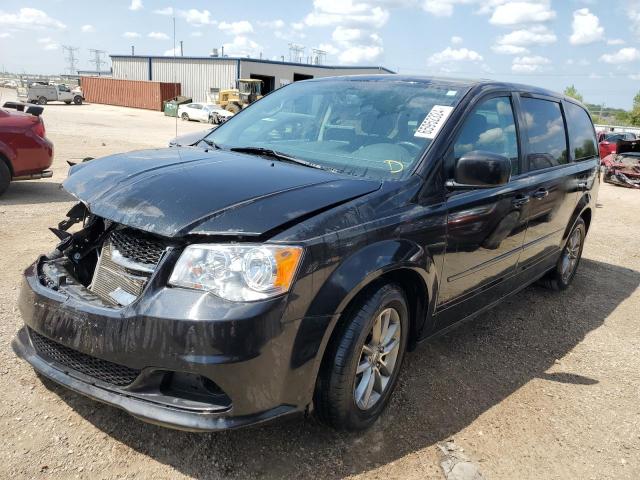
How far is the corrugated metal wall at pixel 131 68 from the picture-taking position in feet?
189

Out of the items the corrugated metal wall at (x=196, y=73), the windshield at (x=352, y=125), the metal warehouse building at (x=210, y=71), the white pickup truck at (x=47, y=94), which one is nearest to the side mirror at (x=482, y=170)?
the windshield at (x=352, y=125)

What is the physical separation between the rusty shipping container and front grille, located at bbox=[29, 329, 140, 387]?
5066cm

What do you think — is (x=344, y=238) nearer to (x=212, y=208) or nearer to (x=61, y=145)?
(x=212, y=208)

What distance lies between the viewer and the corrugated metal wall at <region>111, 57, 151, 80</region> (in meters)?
57.6

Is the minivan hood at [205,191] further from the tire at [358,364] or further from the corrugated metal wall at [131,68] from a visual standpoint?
the corrugated metal wall at [131,68]

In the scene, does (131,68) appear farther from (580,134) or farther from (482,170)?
(482,170)

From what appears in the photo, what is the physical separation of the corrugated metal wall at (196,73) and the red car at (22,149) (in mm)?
44270

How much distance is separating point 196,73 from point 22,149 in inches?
1904

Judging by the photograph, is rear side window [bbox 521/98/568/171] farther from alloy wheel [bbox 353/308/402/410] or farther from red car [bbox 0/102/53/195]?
red car [bbox 0/102/53/195]

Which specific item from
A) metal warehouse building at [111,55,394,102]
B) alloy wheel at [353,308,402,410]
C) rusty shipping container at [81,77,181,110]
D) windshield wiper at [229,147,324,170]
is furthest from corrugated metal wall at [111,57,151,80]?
alloy wheel at [353,308,402,410]

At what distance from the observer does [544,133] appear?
→ 423 centimetres

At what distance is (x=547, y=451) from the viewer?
2.82 meters

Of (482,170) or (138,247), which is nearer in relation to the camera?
(138,247)

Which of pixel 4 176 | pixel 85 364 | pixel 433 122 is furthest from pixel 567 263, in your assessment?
pixel 4 176
